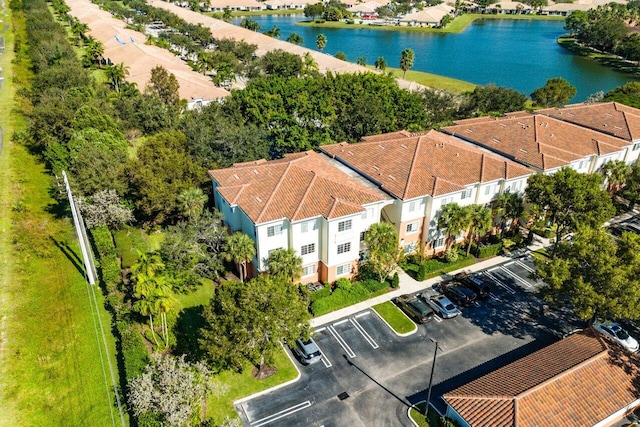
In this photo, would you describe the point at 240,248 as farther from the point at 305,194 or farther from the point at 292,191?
the point at 305,194

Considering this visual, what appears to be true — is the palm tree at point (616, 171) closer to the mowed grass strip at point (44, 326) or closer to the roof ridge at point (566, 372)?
the roof ridge at point (566, 372)

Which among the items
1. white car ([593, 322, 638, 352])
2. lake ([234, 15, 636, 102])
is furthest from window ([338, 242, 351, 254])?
lake ([234, 15, 636, 102])

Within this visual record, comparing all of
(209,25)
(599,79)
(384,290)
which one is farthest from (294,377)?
(209,25)

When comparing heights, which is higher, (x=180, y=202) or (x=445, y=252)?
(x=180, y=202)

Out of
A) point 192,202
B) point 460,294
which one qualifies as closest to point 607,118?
point 460,294

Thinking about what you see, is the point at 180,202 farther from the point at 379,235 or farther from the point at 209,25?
the point at 209,25

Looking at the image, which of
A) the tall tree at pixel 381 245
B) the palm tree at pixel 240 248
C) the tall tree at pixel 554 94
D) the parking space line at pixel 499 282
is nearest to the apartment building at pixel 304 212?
the palm tree at pixel 240 248

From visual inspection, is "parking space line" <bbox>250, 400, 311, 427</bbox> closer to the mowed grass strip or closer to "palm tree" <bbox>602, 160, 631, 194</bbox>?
the mowed grass strip
